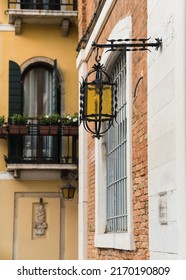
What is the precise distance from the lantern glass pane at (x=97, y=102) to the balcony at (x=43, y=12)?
9.38 meters

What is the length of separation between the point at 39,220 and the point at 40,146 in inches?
67.1

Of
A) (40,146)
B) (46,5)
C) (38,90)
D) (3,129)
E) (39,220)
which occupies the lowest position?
(39,220)

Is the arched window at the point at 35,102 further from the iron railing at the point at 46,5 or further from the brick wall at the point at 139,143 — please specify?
the brick wall at the point at 139,143

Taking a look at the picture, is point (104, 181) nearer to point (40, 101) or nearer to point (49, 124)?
point (49, 124)

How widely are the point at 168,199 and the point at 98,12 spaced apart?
6.19 meters

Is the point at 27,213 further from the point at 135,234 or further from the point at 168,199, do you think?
the point at 168,199

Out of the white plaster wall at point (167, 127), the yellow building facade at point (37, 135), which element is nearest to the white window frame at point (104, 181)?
the white plaster wall at point (167, 127)

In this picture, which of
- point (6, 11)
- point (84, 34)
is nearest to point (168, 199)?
point (84, 34)

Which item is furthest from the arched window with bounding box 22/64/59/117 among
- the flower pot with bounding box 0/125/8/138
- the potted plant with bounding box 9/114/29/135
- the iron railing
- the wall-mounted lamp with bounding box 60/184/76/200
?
the wall-mounted lamp with bounding box 60/184/76/200

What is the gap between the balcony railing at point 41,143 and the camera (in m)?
18.3

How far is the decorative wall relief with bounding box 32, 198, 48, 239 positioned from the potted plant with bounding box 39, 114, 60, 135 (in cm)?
177

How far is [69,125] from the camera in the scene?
1842cm

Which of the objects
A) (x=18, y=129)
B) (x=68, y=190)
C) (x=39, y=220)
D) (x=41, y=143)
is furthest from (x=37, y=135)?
(x=39, y=220)
